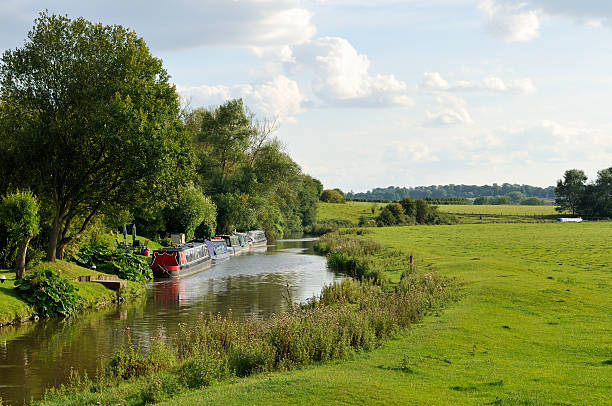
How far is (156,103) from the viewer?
95.1 ft

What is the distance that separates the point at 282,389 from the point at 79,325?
1323cm

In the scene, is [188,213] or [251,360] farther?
[188,213]

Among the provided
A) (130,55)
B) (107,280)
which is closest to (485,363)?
(107,280)

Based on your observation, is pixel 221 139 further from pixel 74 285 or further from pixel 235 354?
pixel 235 354

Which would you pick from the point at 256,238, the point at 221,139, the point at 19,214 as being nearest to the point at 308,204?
the point at 256,238

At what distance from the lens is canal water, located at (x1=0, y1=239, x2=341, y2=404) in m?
14.6

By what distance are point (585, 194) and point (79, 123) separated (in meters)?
112

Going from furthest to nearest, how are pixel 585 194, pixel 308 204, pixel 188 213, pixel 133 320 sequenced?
pixel 585 194 < pixel 308 204 < pixel 188 213 < pixel 133 320

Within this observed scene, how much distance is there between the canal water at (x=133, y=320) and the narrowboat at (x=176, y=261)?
832 millimetres

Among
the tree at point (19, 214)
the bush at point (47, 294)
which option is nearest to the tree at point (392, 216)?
the bush at point (47, 294)

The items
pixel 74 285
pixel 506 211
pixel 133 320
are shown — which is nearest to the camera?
pixel 133 320

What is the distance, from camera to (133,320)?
21.9 m

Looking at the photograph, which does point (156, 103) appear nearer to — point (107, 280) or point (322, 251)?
point (107, 280)

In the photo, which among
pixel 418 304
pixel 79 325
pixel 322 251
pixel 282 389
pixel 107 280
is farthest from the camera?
pixel 322 251
